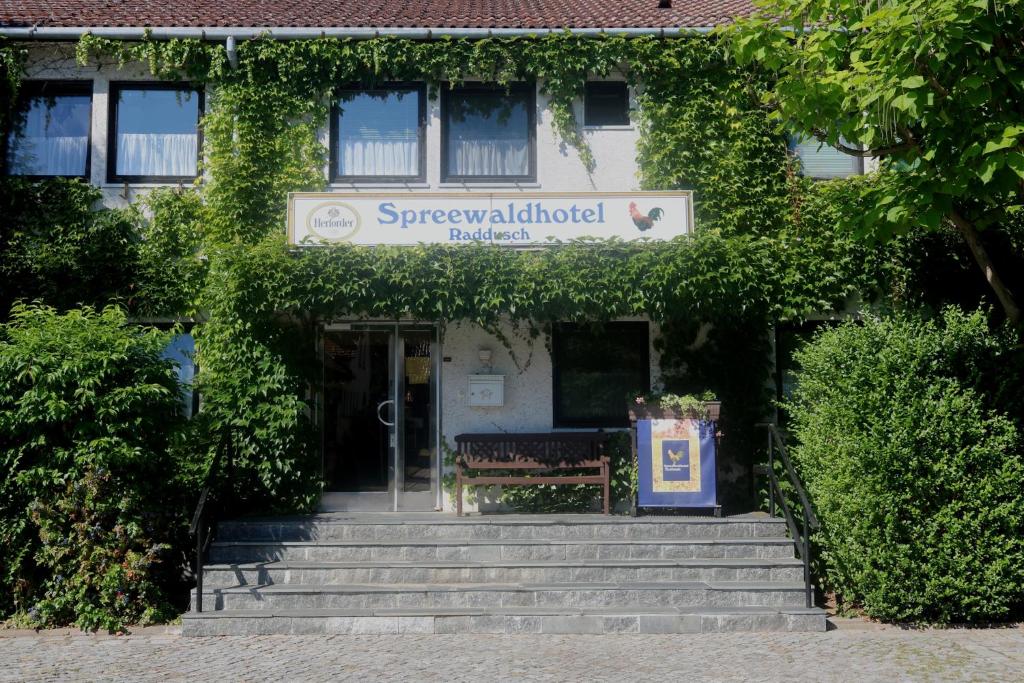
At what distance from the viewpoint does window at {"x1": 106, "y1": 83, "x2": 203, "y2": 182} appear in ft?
34.8

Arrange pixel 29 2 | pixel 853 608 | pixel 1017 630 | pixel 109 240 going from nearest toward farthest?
pixel 1017 630 < pixel 853 608 < pixel 109 240 < pixel 29 2

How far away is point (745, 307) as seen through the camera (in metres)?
9.03

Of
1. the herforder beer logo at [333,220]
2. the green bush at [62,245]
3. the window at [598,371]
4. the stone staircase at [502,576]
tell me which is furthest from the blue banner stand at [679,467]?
the green bush at [62,245]

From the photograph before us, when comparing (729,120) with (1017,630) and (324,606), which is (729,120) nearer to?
(1017,630)

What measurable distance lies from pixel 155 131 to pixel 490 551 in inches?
284

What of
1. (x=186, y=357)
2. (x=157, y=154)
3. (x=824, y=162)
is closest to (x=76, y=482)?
(x=186, y=357)

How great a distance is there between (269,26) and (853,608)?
381 inches

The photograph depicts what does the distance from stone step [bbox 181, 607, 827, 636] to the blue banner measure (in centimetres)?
180

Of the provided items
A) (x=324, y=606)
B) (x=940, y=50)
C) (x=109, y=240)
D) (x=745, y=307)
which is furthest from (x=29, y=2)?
(x=940, y=50)

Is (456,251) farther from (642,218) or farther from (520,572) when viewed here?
(520,572)

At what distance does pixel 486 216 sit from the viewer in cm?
971

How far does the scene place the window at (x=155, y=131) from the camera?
10.6m

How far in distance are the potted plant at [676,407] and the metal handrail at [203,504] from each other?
4.46 metres

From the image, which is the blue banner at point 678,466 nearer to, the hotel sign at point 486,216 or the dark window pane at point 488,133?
the hotel sign at point 486,216
